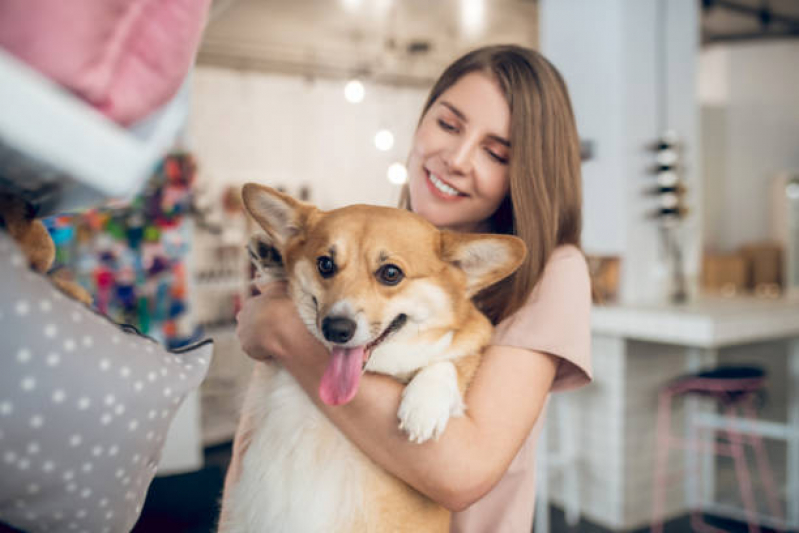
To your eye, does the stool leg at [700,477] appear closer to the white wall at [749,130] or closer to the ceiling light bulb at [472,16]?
the ceiling light bulb at [472,16]

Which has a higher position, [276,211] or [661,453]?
[276,211]

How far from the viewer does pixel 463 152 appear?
3.57 feet

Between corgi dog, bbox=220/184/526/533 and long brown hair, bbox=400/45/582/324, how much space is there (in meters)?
0.11

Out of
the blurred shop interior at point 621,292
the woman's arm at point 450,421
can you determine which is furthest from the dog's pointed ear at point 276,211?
the blurred shop interior at point 621,292

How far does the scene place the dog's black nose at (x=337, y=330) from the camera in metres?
0.91

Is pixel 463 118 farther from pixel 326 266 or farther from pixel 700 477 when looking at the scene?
Result: pixel 700 477

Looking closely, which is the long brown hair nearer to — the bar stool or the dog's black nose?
the dog's black nose

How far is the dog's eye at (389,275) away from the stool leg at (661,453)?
3.11 m

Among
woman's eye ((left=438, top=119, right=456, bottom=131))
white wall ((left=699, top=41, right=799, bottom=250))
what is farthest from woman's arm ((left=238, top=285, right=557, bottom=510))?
white wall ((left=699, top=41, right=799, bottom=250))

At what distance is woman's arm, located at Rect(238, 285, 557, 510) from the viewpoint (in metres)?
0.88

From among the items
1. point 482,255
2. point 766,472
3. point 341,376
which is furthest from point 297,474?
point 766,472

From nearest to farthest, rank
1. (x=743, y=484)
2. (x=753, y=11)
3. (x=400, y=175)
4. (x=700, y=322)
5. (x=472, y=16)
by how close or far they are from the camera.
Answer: (x=400, y=175) → (x=700, y=322) → (x=743, y=484) → (x=472, y=16) → (x=753, y=11)

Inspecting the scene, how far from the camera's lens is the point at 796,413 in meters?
3.59

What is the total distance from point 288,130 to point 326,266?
24.0 ft
